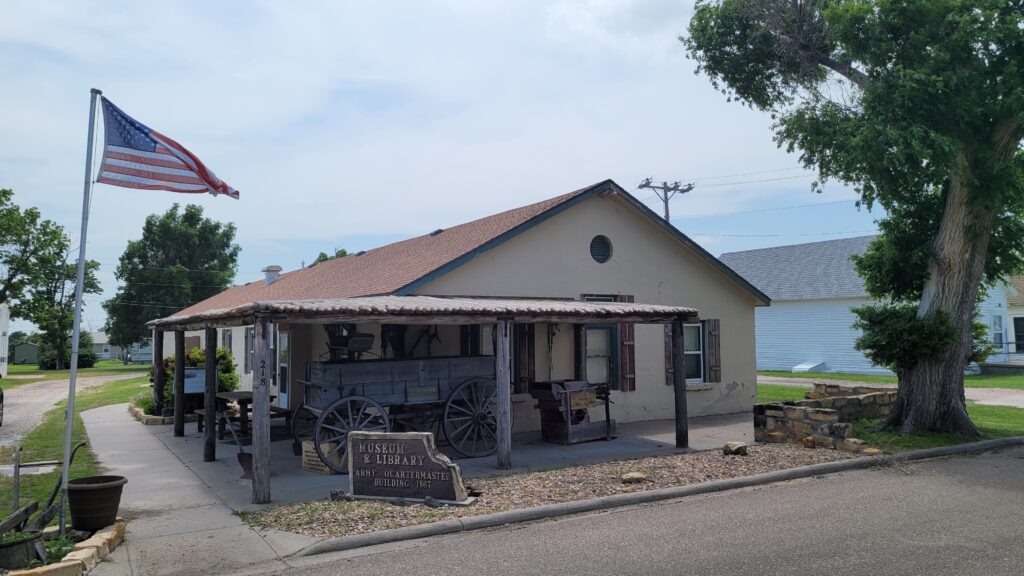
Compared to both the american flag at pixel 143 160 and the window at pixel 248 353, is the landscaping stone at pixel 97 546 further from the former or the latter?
the window at pixel 248 353

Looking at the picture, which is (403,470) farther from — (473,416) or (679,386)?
(679,386)

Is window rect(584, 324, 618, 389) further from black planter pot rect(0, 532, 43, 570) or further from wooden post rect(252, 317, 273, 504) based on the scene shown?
black planter pot rect(0, 532, 43, 570)

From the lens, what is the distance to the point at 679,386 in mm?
12070

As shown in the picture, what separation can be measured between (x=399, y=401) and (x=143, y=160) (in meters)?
4.90

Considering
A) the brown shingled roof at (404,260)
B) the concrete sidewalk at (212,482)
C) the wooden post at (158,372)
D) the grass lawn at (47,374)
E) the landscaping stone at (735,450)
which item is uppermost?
the brown shingled roof at (404,260)

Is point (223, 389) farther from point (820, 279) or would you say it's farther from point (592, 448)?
point (820, 279)

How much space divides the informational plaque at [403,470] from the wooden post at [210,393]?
11.0ft

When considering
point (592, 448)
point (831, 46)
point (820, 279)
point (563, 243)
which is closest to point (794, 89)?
point (831, 46)

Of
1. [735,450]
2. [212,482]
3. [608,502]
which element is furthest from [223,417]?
[735,450]

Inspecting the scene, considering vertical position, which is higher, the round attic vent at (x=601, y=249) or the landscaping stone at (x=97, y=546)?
the round attic vent at (x=601, y=249)

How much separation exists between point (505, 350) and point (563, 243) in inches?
187

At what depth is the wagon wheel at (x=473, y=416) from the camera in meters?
11.2

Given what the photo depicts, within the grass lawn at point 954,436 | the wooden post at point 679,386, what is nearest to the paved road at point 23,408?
the wooden post at point 679,386

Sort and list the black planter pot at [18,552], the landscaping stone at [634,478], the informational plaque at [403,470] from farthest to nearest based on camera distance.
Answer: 1. the landscaping stone at [634,478]
2. the informational plaque at [403,470]
3. the black planter pot at [18,552]
